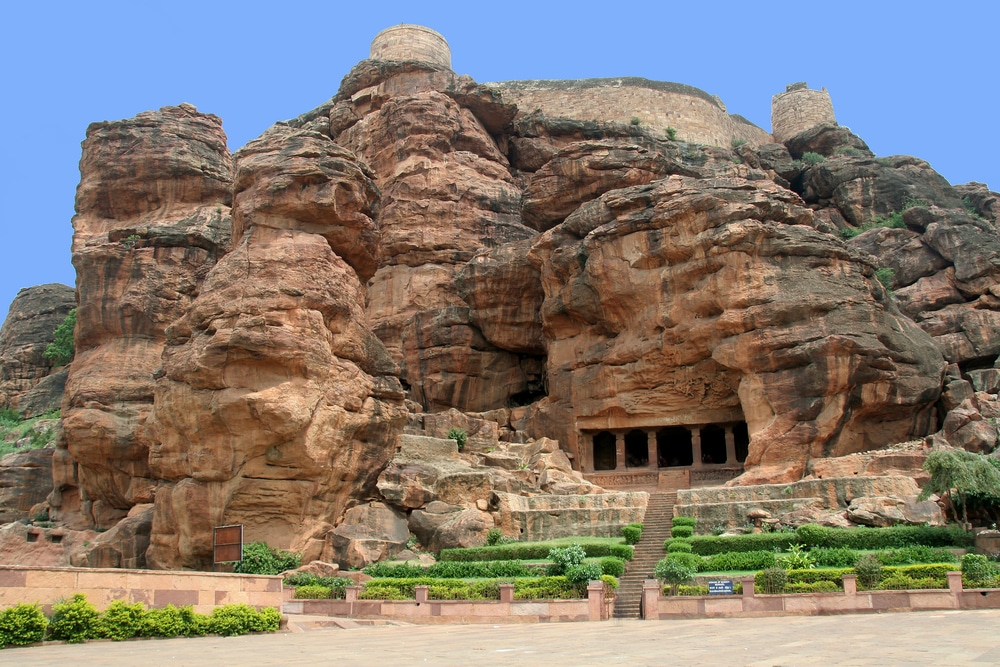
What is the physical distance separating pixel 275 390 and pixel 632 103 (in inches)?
1654

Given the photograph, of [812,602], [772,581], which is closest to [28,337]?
[772,581]

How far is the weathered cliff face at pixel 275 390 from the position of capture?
93.1 ft

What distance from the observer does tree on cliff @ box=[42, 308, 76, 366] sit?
52812 millimetres

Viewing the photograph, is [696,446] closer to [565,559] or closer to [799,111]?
[565,559]

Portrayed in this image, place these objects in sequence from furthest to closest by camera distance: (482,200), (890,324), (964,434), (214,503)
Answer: (482,200), (890,324), (964,434), (214,503)

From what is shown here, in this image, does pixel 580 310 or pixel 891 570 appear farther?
pixel 580 310

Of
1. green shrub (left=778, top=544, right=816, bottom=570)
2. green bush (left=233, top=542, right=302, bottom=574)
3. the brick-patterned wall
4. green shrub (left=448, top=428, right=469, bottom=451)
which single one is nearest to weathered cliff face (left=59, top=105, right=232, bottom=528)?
green bush (left=233, top=542, right=302, bottom=574)

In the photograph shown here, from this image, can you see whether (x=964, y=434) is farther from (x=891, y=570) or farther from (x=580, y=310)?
(x=580, y=310)

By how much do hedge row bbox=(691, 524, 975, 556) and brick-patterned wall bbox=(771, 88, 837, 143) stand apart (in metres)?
44.7

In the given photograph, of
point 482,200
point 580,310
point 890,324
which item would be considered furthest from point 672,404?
point 482,200

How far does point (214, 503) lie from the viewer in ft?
92.9

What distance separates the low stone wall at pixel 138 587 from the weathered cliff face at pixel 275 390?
26.7 ft

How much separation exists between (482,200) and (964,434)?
28646mm

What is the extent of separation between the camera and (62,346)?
174 feet
